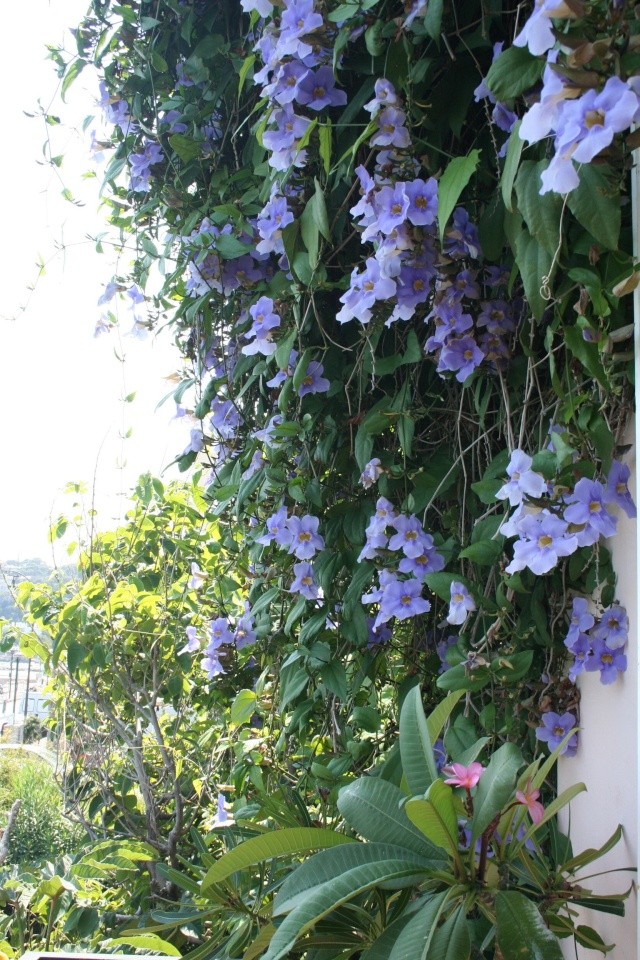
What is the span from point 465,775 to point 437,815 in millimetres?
115

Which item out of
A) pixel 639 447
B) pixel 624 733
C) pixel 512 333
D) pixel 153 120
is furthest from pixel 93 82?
pixel 624 733

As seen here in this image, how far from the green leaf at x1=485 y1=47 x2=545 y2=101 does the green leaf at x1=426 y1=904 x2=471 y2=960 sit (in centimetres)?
73

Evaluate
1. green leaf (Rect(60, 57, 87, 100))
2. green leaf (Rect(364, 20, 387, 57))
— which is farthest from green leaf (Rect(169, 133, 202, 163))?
green leaf (Rect(364, 20, 387, 57))

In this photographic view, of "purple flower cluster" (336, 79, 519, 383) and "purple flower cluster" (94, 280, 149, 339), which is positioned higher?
"purple flower cluster" (94, 280, 149, 339)

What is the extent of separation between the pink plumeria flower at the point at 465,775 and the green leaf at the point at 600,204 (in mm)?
498

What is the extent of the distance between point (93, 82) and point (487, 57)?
35.5 inches

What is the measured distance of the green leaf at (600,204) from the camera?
0.69 m

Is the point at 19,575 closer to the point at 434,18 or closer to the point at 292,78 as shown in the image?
the point at 292,78

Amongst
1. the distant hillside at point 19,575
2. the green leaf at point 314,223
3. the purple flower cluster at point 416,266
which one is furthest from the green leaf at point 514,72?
the distant hillside at point 19,575

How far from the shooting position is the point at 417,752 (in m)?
0.80

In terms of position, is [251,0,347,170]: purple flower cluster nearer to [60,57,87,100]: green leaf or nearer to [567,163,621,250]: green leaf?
[567,163,621,250]: green leaf

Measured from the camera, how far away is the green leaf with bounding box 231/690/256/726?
1.39 metres

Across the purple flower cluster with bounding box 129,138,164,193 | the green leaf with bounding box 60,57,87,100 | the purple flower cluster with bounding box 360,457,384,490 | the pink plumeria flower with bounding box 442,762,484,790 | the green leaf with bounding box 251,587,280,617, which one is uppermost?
the green leaf with bounding box 60,57,87,100

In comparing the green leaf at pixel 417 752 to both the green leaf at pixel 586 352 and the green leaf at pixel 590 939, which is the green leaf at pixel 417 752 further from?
the green leaf at pixel 586 352
